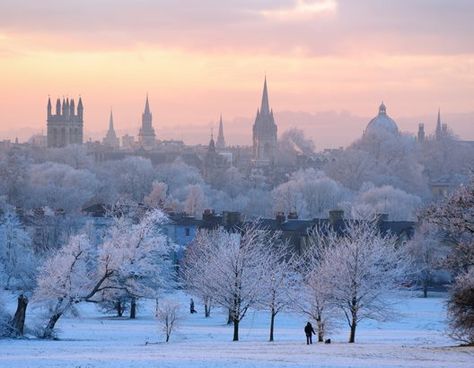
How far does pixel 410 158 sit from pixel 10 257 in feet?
403

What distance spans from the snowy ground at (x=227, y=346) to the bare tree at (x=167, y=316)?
0.56 metres

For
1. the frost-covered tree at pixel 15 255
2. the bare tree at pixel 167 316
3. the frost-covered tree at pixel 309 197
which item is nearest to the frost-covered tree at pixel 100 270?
the bare tree at pixel 167 316

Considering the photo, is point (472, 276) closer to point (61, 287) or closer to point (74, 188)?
point (61, 287)

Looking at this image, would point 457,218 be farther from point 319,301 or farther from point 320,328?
point 320,328

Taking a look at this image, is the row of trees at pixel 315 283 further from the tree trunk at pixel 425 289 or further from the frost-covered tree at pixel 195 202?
the frost-covered tree at pixel 195 202

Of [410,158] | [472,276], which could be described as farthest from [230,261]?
[410,158]

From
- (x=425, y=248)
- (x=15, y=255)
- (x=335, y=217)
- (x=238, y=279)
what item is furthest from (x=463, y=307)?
(x=335, y=217)

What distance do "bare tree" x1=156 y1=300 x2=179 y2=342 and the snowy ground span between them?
0.56 meters

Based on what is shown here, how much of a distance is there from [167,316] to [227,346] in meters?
7.32

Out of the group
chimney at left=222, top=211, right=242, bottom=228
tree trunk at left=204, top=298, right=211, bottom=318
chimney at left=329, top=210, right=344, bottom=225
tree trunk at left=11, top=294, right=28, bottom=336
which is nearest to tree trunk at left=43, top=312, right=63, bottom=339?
tree trunk at left=11, top=294, right=28, bottom=336

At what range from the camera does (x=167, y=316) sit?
165 ft

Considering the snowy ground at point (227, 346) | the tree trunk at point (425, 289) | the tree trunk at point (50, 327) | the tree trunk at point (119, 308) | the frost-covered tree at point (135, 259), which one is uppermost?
the frost-covered tree at point (135, 259)

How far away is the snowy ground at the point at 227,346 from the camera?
35.6m

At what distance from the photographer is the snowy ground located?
35.6 m
